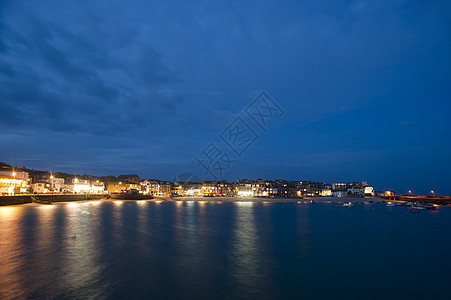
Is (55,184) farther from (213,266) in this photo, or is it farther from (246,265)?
(246,265)

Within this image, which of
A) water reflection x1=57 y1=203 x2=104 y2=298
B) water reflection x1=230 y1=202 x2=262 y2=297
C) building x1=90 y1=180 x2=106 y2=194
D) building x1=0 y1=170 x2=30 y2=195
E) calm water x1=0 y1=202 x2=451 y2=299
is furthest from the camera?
building x1=90 y1=180 x2=106 y2=194

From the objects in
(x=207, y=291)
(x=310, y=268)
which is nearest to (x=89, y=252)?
(x=207, y=291)

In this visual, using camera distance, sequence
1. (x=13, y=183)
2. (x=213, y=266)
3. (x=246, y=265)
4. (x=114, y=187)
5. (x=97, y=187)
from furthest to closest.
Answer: (x=114, y=187) → (x=97, y=187) → (x=13, y=183) → (x=246, y=265) → (x=213, y=266)

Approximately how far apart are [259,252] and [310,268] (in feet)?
21.4

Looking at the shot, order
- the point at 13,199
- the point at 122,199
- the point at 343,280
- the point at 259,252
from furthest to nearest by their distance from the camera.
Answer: the point at 122,199, the point at 13,199, the point at 259,252, the point at 343,280

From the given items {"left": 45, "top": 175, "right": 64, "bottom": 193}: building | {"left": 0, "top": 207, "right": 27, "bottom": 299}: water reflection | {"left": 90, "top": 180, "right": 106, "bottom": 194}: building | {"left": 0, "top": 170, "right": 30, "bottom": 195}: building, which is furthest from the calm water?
{"left": 90, "top": 180, "right": 106, "bottom": 194}: building

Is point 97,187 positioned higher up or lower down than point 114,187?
higher up

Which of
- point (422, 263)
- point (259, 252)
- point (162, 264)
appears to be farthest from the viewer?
point (259, 252)

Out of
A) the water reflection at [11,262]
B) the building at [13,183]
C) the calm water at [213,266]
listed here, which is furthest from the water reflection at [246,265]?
the building at [13,183]

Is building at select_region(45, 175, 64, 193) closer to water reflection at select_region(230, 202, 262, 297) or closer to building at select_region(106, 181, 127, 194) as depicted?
building at select_region(106, 181, 127, 194)

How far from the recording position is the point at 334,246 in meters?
31.6

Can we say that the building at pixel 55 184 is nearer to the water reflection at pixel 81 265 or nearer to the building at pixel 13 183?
the building at pixel 13 183

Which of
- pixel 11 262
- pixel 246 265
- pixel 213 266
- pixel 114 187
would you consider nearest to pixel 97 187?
pixel 114 187

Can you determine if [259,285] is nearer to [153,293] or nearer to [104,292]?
[153,293]
